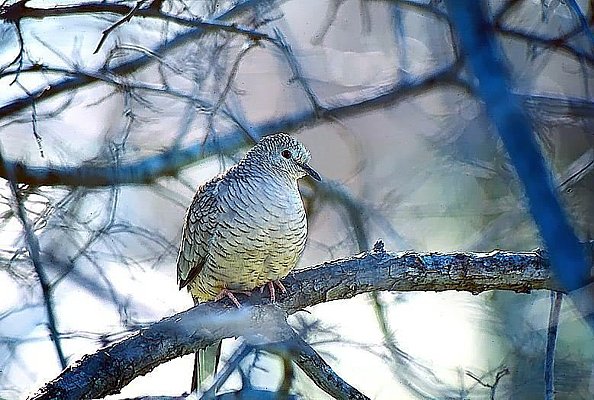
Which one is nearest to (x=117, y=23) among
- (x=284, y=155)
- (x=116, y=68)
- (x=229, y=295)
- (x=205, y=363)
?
(x=116, y=68)

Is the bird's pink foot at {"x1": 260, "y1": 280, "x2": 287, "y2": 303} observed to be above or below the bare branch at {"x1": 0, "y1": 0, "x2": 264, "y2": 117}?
below

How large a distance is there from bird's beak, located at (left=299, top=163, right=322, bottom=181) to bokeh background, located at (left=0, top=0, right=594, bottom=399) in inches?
4.8

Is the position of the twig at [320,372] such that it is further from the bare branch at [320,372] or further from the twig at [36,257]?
the twig at [36,257]

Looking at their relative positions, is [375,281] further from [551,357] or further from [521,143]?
[521,143]

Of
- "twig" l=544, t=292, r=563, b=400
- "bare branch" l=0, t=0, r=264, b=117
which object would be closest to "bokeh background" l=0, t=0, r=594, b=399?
"bare branch" l=0, t=0, r=264, b=117

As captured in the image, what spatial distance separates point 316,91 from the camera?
4.81ft

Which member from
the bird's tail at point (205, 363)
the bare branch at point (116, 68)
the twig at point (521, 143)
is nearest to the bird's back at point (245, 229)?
the bird's tail at point (205, 363)

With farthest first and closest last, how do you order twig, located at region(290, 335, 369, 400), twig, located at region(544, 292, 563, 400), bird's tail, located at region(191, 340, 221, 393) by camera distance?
bird's tail, located at region(191, 340, 221, 393), twig, located at region(290, 335, 369, 400), twig, located at region(544, 292, 563, 400)

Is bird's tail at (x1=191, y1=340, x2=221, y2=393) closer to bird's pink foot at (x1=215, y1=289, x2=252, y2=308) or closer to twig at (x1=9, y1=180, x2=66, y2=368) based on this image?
bird's pink foot at (x1=215, y1=289, x2=252, y2=308)

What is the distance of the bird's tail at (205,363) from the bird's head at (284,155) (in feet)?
1.10

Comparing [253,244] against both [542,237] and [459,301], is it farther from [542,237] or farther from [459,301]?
[542,237]

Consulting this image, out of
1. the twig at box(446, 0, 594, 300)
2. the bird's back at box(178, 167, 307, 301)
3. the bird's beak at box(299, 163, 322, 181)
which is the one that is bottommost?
the twig at box(446, 0, 594, 300)

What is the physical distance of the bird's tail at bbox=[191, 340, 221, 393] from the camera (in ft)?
3.57

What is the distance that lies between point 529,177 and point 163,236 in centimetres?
131
